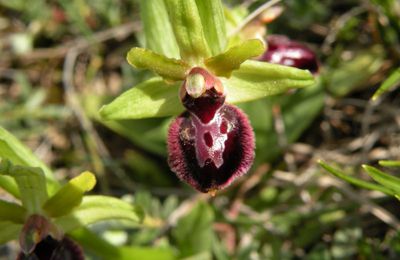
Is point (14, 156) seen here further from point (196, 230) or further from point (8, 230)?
point (196, 230)

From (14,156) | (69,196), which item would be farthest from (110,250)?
(14,156)

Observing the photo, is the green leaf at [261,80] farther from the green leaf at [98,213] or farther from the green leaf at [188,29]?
the green leaf at [98,213]

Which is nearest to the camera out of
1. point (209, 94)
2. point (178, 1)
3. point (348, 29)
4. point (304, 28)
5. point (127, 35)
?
point (178, 1)

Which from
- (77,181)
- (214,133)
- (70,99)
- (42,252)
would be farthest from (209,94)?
(70,99)

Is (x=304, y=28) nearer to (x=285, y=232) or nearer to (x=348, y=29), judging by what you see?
(x=348, y=29)

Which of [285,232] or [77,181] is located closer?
[77,181]

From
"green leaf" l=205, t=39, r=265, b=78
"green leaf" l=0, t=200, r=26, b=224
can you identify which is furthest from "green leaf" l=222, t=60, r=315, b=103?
"green leaf" l=0, t=200, r=26, b=224

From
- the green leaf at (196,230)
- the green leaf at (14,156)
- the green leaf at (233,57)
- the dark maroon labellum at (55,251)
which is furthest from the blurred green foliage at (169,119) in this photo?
the green leaf at (233,57)
